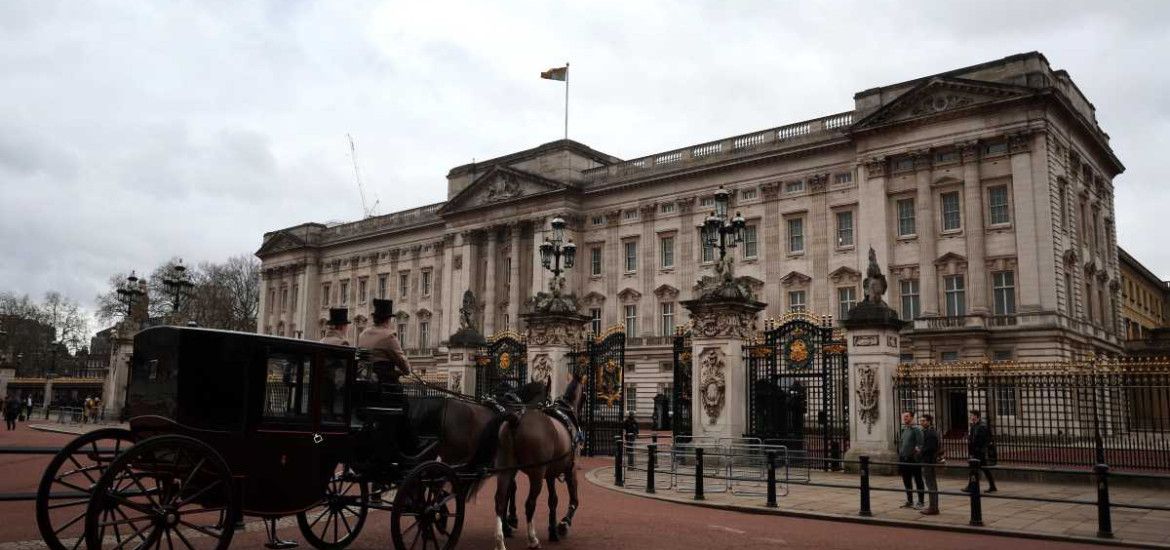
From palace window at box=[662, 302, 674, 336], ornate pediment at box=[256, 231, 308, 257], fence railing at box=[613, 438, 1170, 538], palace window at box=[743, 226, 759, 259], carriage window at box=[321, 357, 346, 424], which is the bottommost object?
fence railing at box=[613, 438, 1170, 538]

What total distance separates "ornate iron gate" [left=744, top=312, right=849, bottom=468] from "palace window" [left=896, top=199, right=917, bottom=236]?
26729mm

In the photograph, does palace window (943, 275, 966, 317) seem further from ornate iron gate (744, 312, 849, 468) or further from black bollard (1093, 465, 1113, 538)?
black bollard (1093, 465, 1113, 538)

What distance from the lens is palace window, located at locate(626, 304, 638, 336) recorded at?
2176 inches

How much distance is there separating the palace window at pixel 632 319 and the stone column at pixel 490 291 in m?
11.4

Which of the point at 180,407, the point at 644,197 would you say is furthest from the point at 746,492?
the point at 644,197

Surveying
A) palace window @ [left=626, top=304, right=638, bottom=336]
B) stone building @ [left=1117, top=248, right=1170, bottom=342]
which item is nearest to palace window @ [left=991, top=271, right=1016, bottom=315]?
palace window @ [left=626, top=304, right=638, bottom=336]

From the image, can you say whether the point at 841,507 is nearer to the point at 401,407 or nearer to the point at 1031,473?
the point at 1031,473

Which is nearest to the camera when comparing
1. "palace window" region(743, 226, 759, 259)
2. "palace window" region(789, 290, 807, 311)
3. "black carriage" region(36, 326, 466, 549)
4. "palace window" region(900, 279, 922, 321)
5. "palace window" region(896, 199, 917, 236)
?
"black carriage" region(36, 326, 466, 549)

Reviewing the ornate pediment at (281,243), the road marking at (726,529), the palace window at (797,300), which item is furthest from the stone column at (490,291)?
the road marking at (726,529)

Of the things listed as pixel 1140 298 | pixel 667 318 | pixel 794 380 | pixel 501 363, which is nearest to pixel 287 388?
pixel 794 380

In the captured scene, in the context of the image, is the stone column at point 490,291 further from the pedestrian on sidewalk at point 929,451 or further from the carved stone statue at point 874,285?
the pedestrian on sidewalk at point 929,451

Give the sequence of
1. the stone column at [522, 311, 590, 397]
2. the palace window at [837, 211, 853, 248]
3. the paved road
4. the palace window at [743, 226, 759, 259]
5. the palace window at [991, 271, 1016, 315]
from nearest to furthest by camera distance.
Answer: the paved road, the stone column at [522, 311, 590, 397], the palace window at [991, 271, 1016, 315], the palace window at [837, 211, 853, 248], the palace window at [743, 226, 759, 259]

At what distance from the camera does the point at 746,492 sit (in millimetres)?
15664

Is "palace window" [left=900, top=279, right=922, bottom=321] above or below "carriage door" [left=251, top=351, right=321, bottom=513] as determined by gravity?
above
